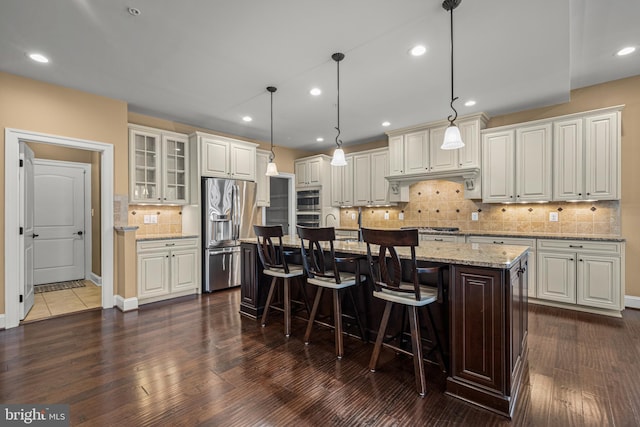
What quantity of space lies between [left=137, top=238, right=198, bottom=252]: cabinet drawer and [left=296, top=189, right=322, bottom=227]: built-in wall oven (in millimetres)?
2484

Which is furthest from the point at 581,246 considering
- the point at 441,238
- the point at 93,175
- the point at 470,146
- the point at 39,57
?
the point at 93,175

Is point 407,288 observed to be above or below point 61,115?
below

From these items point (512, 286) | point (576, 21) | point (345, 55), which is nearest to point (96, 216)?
point (345, 55)

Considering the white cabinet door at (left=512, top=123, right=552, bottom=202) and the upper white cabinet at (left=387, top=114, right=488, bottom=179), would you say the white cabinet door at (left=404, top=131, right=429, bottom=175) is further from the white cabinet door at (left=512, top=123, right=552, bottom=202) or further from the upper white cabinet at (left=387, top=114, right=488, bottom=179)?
the white cabinet door at (left=512, top=123, right=552, bottom=202)

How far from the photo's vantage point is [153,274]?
4090 millimetres

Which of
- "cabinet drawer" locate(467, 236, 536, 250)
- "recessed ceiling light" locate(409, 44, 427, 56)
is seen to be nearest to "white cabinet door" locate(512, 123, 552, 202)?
"cabinet drawer" locate(467, 236, 536, 250)

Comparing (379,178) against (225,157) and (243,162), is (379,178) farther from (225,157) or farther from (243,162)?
(225,157)

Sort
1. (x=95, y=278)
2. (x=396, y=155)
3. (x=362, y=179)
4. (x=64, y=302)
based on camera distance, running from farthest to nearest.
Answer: (x=362, y=179) < (x=95, y=278) < (x=396, y=155) < (x=64, y=302)

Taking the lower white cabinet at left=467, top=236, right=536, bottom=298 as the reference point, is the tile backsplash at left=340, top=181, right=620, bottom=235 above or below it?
above

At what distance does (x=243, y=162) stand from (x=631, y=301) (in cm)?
567

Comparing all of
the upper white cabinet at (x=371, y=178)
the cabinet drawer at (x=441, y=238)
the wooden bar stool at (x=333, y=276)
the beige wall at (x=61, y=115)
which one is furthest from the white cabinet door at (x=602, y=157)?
the beige wall at (x=61, y=115)

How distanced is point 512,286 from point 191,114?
447cm

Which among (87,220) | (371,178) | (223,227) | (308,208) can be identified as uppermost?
(371,178)

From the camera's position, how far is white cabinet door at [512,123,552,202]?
155 inches
